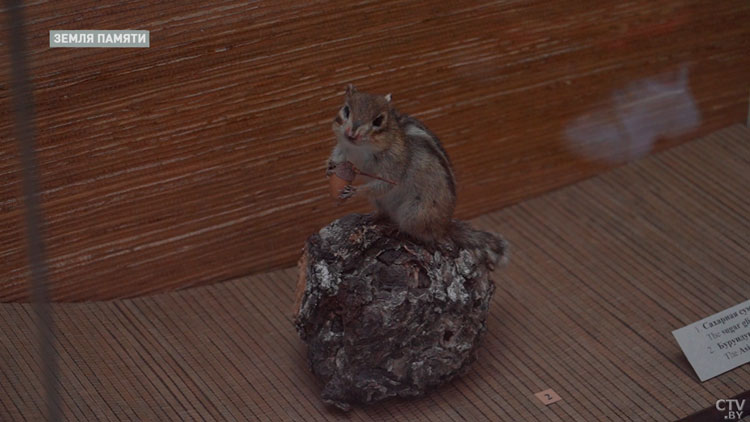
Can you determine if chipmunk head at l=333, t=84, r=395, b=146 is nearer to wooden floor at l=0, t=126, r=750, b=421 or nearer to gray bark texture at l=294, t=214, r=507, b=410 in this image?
gray bark texture at l=294, t=214, r=507, b=410

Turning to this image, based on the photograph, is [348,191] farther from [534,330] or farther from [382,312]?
[534,330]

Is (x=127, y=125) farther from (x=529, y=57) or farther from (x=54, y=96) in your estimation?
(x=529, y=57)

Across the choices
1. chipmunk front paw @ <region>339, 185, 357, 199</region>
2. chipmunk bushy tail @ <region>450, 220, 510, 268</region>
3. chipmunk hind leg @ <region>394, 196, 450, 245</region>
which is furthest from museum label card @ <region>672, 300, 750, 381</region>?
chipmunk front paw @ <region>339, 185, 357, 199</region>

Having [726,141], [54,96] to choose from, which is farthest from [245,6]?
[726,141]

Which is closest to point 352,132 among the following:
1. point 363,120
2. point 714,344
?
point 363,120

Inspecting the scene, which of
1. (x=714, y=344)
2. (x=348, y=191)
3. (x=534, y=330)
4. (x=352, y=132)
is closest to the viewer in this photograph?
(x=352, y=132)
